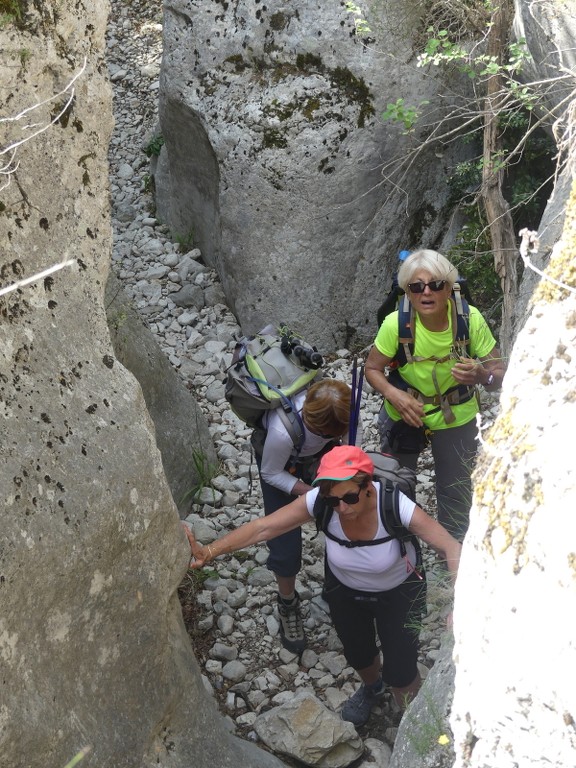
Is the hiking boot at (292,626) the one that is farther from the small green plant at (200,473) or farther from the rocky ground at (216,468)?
the small green plant at (200,473)

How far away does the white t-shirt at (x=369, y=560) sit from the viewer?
4180mm

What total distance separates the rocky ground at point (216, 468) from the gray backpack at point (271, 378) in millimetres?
1211

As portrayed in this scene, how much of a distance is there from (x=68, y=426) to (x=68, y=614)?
76 centimetres

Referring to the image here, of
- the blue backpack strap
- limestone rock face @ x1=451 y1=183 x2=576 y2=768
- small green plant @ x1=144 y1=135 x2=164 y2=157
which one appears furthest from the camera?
small green plant @ x1=144 y1=135 x2=164 y2=157

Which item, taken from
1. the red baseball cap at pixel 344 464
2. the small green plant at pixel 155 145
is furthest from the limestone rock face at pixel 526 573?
the small green plant at pixel 155 145

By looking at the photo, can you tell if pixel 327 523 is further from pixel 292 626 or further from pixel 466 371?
pixel 292 626

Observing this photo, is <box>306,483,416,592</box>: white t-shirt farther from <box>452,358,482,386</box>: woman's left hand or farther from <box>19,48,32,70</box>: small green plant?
<box>19,48,32,70</box>: small green plant

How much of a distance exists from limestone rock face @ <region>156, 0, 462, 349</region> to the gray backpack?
3.14 m

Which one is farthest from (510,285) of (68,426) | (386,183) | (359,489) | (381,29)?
(68,426)

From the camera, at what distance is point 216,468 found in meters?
7.09

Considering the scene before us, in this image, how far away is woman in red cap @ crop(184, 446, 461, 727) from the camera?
3.94 meters

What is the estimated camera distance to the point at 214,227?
8977mm

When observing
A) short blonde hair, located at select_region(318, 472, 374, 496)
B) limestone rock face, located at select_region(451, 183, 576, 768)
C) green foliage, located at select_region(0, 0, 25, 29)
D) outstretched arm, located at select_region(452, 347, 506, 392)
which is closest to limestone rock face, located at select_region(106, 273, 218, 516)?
outstretched arm, located at select_region(452, 347, 506, 392)

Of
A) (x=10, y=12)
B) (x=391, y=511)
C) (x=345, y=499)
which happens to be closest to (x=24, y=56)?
(x=10, y=12)
